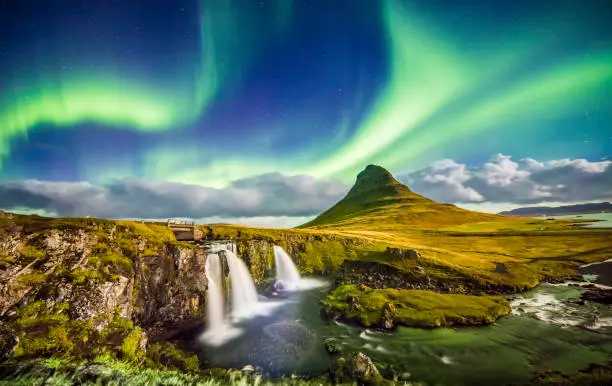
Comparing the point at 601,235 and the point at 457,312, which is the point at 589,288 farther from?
the point at 601,235

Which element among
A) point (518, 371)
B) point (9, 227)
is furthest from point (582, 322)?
point (9, 227)

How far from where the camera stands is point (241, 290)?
168 ft

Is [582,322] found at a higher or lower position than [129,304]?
lower

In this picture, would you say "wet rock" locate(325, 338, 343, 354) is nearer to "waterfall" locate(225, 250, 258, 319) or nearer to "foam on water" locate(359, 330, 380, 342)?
"foam on water" locate(359, 330, 380, 342)

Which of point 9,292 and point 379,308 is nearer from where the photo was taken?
point 9,292

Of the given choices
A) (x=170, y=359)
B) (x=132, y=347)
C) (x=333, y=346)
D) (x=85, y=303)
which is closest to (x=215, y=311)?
(x=170, y=359)

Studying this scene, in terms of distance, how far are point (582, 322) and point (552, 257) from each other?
72996 mm

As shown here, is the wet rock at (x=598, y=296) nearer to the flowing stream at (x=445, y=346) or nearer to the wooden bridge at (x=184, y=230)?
the flowing stream at (x=445, y=346)

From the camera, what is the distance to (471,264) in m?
73.0

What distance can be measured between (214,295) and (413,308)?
3259 cm

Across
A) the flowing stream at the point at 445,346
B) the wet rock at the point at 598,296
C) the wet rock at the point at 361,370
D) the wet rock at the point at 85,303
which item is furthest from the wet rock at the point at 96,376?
the wet rock at the point at 598,296

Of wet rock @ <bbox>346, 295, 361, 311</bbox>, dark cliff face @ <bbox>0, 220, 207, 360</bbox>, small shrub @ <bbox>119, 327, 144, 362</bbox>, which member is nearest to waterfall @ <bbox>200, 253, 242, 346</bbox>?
dark cliff face @ <bbox>0, 220, 207, 360</bbox>

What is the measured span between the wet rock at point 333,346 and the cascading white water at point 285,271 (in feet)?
96.7

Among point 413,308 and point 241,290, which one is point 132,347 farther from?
point 413,308
